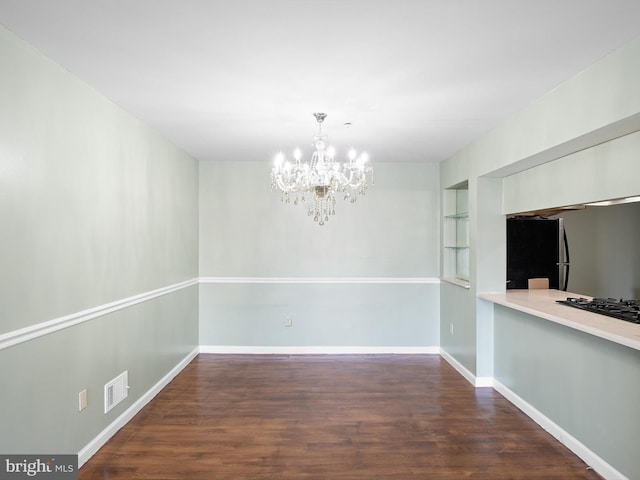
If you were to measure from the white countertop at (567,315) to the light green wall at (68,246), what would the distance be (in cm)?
306

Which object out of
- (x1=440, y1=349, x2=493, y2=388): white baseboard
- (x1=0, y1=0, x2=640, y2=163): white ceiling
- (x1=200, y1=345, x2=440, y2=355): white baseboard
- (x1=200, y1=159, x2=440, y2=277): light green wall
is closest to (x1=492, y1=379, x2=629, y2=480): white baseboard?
(x1=440, y1=349, x2=493, y2=388): white baseboard

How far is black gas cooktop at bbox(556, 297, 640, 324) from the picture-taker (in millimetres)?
2656

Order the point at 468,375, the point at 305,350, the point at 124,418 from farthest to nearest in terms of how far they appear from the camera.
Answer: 1. the point at 305,350
2. the point at 468,375
3. the point at 124,418

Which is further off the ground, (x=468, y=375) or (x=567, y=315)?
(x=567, y=315)

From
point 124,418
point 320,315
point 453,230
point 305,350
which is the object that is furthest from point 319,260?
point 124,418

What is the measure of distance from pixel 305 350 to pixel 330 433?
2.34 meters

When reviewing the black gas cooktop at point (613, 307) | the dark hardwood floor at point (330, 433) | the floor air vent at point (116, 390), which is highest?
the black gas cooktop at point (613, 307)

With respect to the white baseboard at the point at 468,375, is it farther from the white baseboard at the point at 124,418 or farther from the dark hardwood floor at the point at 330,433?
the white baseboard at the point at 124,418

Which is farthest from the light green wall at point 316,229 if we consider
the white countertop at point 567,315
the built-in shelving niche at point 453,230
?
the white countertop at point 567,315

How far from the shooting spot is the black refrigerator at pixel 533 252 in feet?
14.1

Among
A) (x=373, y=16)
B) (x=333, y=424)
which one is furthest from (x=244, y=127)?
(x=333, y=424)

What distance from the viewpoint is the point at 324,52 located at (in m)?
2.29

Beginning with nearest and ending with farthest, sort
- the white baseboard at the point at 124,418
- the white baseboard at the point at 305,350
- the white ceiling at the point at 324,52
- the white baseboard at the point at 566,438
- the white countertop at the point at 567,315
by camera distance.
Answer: the white ceiling at the point at 324,52 < the white countertop at the point at 567,315 < the white baseboard at the point at 566,438 < the white baseboard at the point at 124,418 < the white baseboard at the point at 305,350

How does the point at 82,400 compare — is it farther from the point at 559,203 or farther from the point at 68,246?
the point at 559,203
